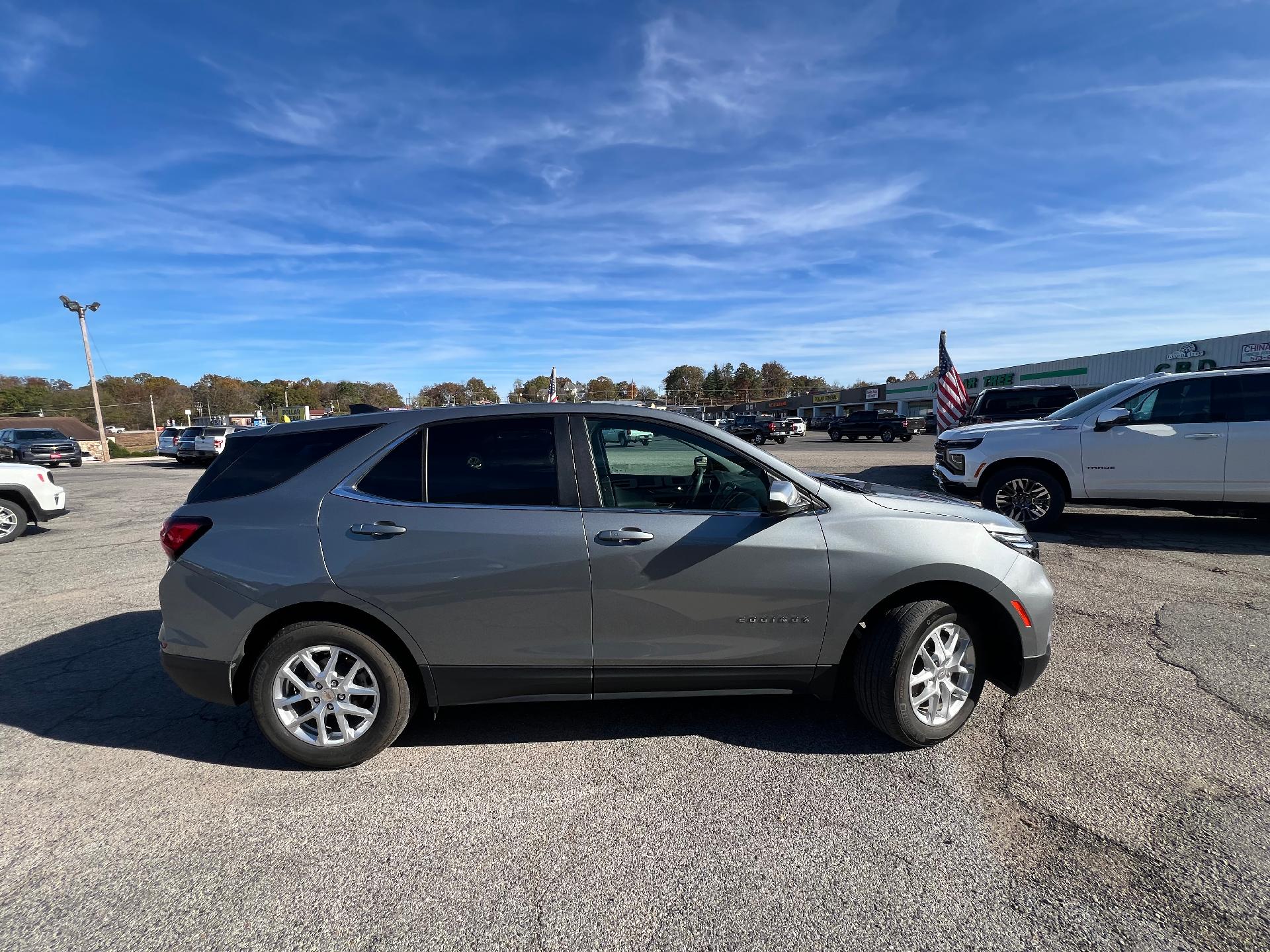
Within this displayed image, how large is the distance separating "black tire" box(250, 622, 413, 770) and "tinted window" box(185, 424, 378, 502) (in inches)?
28.1

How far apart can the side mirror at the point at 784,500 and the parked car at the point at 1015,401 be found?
14.9 meters

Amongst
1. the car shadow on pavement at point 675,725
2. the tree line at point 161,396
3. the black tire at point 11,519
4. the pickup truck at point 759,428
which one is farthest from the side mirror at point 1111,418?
the tree line at point 161,396

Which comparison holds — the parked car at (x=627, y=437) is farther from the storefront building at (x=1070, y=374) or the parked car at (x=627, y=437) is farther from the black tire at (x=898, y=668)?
the storefront building at (x=1070, y=374)

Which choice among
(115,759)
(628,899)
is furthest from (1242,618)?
(115,759)

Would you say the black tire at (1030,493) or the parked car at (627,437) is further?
the black tire at (1030,493)

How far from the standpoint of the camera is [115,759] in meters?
3.12

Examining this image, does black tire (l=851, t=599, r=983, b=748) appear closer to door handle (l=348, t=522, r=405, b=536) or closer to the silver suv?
the silver suv

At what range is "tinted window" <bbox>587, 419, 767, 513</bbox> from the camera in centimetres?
307

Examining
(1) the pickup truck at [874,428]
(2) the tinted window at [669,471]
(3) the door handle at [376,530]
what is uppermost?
(2) the tinted window at [669,471]

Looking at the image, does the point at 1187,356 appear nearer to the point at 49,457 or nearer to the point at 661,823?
the point at 661,823

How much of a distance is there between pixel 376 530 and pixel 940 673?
2.76 m

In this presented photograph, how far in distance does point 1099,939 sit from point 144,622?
6.29 metres

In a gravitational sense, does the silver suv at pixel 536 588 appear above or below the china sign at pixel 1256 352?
below

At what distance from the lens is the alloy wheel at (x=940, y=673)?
9.97ft
